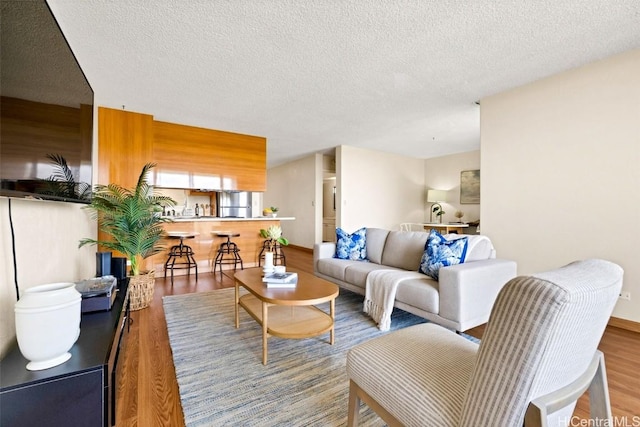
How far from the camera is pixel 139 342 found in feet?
7.23

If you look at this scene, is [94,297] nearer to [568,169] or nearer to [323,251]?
[323,251]

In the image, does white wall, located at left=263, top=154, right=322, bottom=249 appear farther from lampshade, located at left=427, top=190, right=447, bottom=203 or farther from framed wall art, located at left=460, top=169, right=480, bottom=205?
framed wall art, located at left=460, top=169, right=480, bottom=205

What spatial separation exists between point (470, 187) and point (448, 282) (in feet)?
17.0

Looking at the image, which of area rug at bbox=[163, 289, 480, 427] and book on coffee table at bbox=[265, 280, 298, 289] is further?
book on coffee table at bbox=[265, 280, 298, 289]

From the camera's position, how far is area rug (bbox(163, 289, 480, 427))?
4.69ft

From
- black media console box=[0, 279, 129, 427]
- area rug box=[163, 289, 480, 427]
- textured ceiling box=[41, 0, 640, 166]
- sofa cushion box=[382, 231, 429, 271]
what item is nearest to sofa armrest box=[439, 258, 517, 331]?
area rug box=[163, 289, 480, 427]

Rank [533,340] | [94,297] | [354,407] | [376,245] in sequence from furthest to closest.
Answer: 1. [376,245]
2. [94,297]
3. [354,407]
4. [533,340]

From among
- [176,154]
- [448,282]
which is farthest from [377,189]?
[448,282]

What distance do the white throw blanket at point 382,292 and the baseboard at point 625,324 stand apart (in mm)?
1886

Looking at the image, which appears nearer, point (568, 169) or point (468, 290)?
point (468, 290)

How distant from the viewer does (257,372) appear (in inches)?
71.0

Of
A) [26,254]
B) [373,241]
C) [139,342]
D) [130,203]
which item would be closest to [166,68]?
[130,203]

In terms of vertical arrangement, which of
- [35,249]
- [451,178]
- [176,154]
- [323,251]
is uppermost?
[176,154]

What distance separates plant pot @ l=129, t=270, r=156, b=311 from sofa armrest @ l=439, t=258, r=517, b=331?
2933mm
